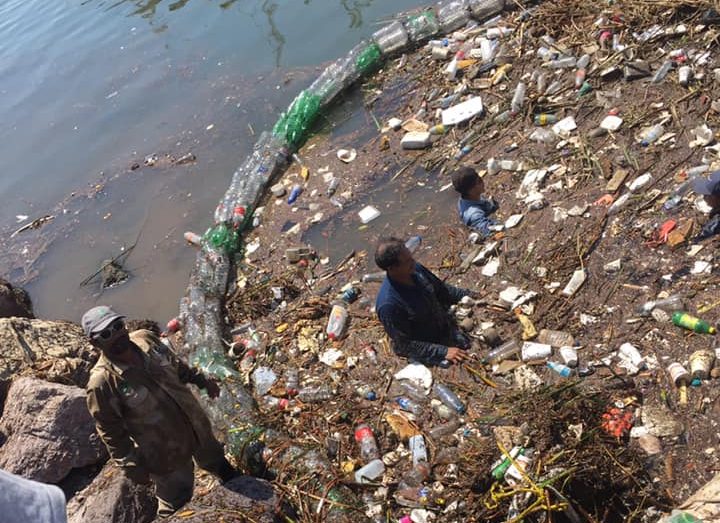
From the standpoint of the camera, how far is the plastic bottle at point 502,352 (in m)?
4.59

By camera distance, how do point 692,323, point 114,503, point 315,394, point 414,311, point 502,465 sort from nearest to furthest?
1. point 502,465
2. point 692,323
3. point 114,503
4. point 414,311
5. point 315,394

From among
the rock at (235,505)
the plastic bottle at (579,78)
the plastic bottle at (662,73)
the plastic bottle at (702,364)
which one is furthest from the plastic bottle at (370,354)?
the plastic bottle at (662,73)

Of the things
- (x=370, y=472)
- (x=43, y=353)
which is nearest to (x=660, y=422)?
(x=370, y=472)

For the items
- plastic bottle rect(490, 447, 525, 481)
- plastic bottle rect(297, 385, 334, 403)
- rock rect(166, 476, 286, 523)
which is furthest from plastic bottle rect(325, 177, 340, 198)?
plastic bottle rect(490, 447, 525, 481)

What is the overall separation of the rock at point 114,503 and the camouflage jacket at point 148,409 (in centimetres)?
56

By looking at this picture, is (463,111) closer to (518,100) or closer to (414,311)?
(518,100)

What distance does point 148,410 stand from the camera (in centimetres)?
367

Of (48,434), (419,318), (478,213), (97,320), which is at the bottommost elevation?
(478,213)

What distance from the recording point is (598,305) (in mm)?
4562

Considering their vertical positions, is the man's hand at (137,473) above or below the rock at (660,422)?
above

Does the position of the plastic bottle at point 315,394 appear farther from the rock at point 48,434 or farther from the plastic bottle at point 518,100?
the plastic bottle at point 518,100

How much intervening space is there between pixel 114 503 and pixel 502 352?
2.88 metres

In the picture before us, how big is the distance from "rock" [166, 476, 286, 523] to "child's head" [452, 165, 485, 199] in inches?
122

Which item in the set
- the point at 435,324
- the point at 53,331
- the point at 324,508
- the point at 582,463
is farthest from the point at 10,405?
the point at 582,463
